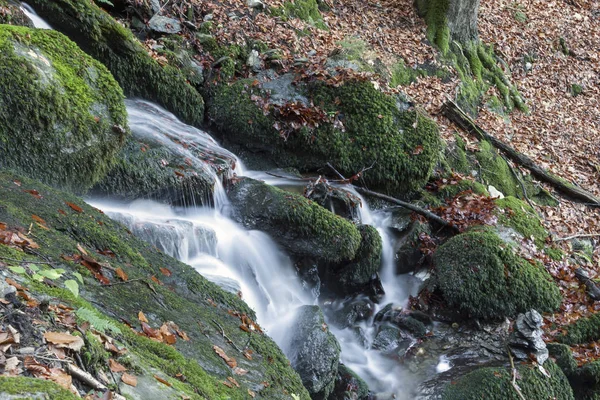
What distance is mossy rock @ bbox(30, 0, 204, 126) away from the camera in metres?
7.08

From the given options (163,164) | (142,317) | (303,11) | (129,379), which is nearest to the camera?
(129,379)

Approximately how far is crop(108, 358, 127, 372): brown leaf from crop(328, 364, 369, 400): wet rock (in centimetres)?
367

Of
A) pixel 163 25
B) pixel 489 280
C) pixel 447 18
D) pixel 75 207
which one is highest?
pixel 447 18

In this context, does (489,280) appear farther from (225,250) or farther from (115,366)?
(115,366)

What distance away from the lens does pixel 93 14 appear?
23.5 ft

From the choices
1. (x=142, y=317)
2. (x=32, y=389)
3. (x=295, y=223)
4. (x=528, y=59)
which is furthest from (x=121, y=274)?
(x=528, y=59)

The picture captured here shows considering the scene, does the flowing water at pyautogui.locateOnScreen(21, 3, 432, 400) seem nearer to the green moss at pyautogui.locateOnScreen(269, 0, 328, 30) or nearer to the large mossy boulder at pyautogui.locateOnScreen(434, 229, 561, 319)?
the large mossy boulder at pyautogui.locateOnScreen(434, 229, 561, 319)

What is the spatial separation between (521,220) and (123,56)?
20.9 ft

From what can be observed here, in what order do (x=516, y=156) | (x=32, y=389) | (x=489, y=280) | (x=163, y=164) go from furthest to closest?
1. (x=516, y=156)
2. (x=489, y=280)
3. (x=163, y=164)
4. (x=32, y=389)

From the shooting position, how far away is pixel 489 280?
23.7ft

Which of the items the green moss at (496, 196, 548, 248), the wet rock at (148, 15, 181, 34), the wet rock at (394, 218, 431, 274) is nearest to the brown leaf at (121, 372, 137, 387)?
the wet rock at (394, 218, 431, 274)

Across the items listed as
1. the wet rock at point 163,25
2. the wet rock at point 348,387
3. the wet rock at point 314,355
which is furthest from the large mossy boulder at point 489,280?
the wet rock at point 163,25

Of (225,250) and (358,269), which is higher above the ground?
(225,250)

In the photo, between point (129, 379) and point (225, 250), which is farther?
point (225, 250)
